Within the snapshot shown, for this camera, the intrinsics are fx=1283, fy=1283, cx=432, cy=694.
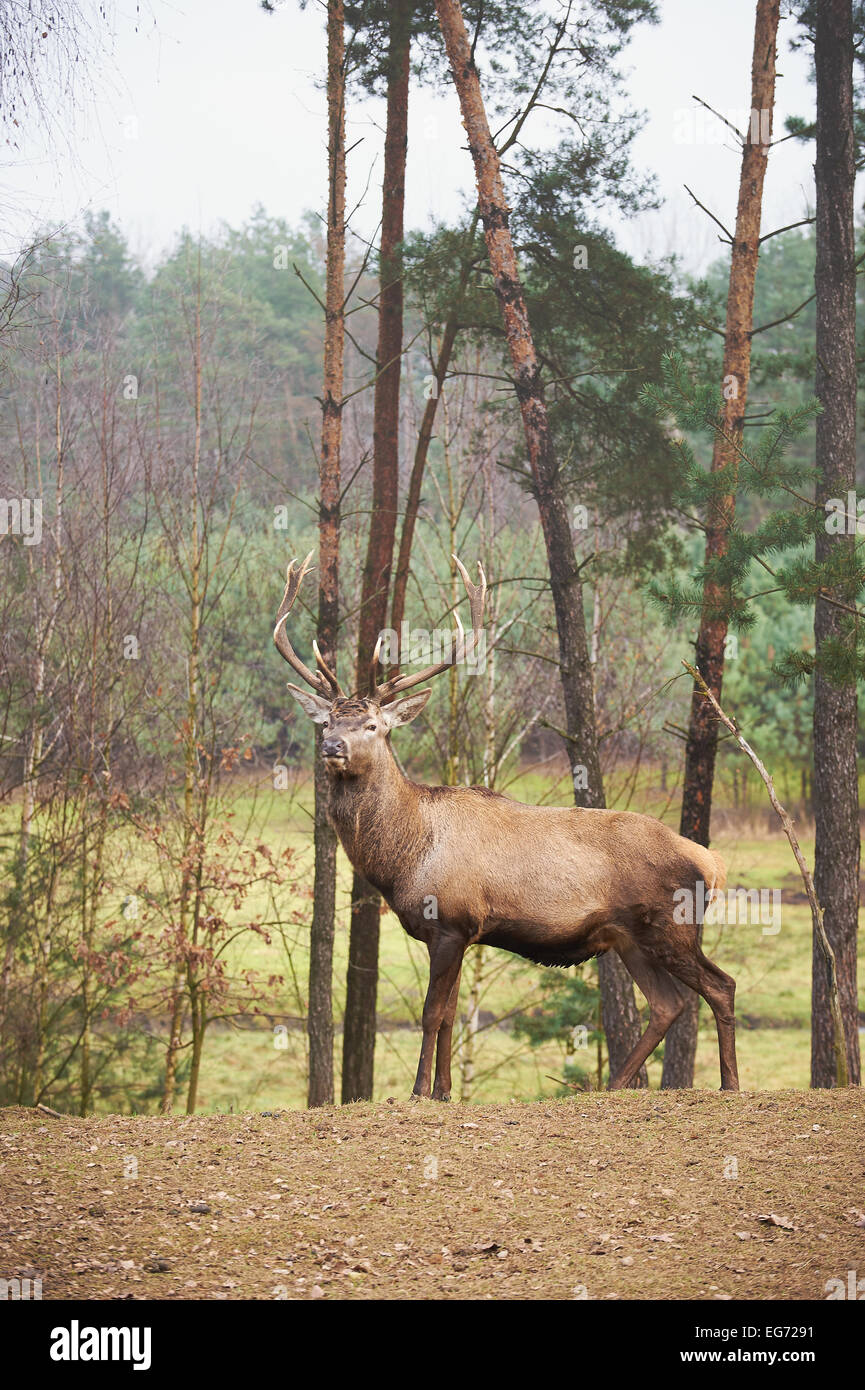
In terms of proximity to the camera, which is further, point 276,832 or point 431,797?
point 276,832

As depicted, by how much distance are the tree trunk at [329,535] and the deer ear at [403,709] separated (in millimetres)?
3631

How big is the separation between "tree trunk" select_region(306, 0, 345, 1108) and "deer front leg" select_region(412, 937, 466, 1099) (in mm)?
4058

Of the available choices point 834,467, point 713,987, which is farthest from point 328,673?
point 834,467

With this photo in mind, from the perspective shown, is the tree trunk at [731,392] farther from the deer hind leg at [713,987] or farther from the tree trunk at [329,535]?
the deer hind leg at [713,987]

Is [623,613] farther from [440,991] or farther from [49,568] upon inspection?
[440,991]

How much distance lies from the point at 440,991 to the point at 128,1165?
203cm

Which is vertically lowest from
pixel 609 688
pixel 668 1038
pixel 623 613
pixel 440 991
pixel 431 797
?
pixel 668 1038

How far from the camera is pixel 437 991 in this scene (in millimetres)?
7516

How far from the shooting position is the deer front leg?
7.48 m

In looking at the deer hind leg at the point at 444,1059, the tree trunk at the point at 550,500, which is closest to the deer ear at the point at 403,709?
the deer hind leg at the point at 444,1059

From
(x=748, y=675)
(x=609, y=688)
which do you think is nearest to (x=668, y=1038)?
(x=609, y=688)

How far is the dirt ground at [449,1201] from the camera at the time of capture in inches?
199

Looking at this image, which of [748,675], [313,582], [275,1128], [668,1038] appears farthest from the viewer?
[748,675]

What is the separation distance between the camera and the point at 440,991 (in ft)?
24.7
